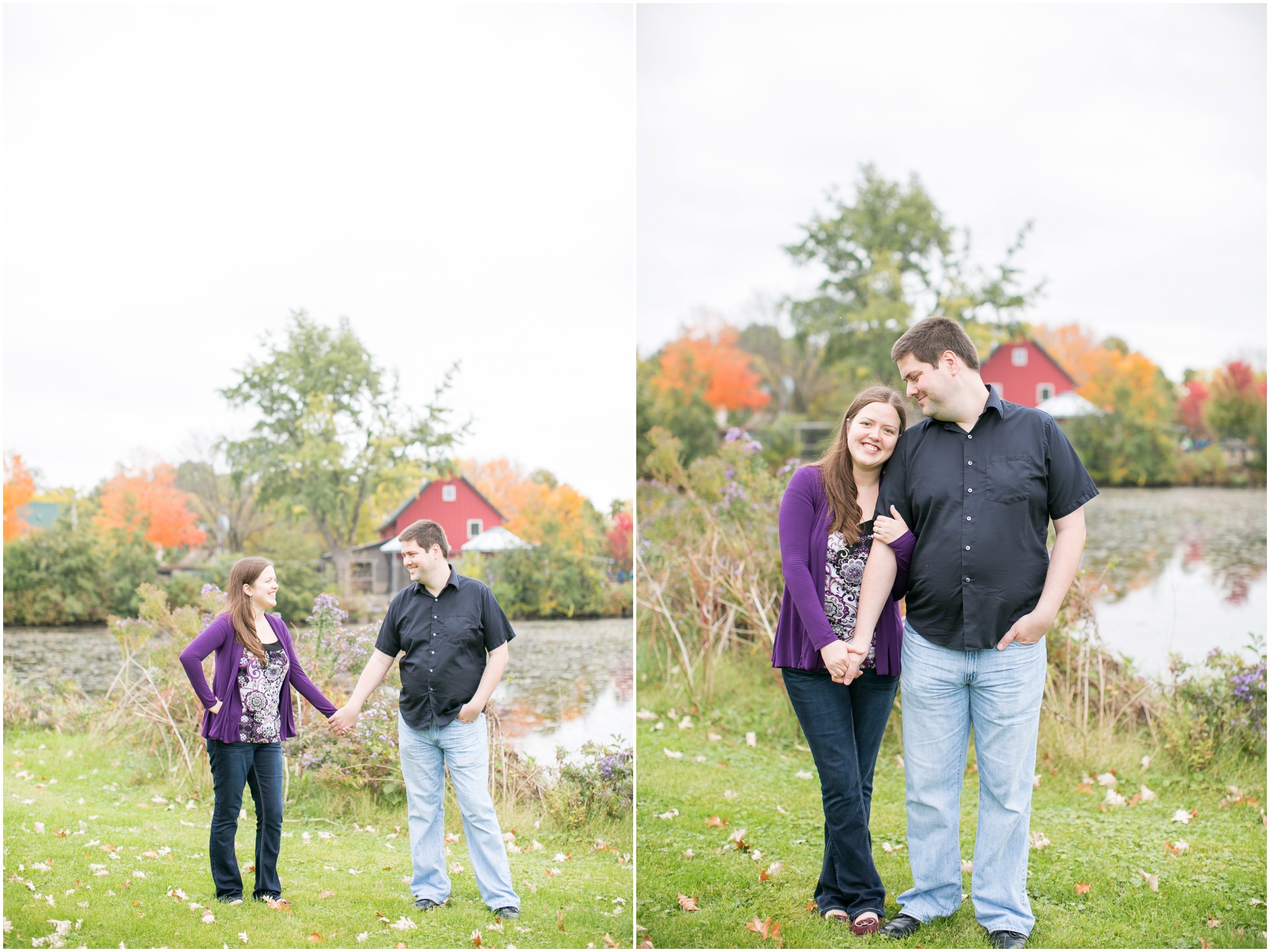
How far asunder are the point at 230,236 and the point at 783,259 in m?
7.67

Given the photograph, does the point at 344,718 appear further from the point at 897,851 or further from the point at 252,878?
the point at 897,851

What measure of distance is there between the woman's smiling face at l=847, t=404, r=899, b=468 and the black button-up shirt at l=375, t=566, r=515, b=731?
1228 millimetres

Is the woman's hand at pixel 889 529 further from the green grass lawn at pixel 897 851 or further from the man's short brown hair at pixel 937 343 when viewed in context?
the green grass lawn at pixel 897 851

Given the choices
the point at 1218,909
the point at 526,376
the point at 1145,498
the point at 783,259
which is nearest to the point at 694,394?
the point at 783,259

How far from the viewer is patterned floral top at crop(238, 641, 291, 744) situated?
2.81m

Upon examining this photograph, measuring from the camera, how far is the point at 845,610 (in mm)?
2551

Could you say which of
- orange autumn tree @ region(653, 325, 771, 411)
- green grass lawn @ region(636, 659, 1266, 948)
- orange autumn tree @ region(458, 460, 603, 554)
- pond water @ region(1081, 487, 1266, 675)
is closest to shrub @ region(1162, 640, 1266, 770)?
green grass lawn @ region(636, 659, 1266, 948)

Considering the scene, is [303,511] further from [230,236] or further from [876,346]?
[876,346]

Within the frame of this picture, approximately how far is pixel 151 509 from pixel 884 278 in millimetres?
8556

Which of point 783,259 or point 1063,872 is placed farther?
point 783,259

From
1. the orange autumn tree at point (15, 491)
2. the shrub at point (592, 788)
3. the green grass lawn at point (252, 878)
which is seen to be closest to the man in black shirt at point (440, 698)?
the green grass lawn at point (252, 878)

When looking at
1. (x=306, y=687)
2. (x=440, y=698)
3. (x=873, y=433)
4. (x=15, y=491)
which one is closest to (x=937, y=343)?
(x=873, y=433)

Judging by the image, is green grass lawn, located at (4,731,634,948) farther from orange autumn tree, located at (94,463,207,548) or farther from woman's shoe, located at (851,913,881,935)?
orange autumn tree, located at (94,463,207,548)

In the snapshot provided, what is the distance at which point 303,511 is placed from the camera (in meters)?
4.05
